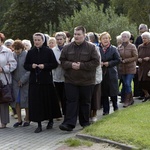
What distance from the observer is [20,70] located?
889 cm

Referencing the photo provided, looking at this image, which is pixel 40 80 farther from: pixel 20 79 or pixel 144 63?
pixel 144 63

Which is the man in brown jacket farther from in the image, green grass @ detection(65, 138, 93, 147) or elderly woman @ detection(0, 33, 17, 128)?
elderly woman @ detection(0, 33, 17, 128)

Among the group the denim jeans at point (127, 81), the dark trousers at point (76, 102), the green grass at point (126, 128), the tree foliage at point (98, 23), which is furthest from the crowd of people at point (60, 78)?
the tree foliage at point (98, 23)

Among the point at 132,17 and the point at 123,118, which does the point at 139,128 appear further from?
the point at 132,17

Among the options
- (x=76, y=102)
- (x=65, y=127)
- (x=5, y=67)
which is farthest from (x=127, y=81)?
(x=5, y=67)

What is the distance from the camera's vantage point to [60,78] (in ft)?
29.8

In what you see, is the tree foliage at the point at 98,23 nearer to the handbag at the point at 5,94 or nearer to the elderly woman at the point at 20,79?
the elderly woman at the point at 20,79

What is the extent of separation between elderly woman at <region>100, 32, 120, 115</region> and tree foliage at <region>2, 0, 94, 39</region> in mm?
23688

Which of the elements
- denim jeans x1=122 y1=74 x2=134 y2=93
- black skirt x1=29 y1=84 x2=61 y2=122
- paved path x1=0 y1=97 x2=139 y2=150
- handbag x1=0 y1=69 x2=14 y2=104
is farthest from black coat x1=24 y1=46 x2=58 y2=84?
denim jeans x1=122 y1=74 x2=134 y2=93

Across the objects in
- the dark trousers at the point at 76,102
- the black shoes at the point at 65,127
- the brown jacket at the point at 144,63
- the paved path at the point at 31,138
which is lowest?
the paved path at the point at 31,138

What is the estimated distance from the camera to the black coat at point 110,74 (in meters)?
9.27

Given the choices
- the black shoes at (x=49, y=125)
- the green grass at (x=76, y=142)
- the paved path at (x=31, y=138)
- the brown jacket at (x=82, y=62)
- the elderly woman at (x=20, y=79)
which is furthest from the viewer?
the elderly woman at (x=20, y=79)

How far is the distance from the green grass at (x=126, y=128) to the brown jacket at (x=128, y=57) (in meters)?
1.45

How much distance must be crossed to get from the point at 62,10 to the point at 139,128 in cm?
2707
